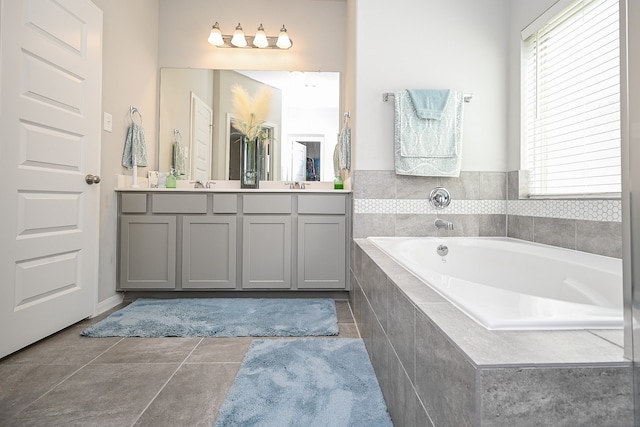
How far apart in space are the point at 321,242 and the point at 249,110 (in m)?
1.38

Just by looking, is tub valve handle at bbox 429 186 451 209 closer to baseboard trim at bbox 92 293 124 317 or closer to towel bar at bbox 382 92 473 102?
towel bar at bbox 382 92 473 102

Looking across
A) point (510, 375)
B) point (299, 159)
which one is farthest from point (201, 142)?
point (510, 375)

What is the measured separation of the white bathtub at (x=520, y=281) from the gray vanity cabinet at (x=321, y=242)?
1.42 feet

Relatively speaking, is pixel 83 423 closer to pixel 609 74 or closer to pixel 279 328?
pixel 279 328

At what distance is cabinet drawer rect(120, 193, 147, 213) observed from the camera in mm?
2377

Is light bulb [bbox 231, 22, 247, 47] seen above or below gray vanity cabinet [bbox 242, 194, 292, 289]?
→ above

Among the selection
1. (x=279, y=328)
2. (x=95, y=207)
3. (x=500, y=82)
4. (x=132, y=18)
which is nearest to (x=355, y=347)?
(x=279, y=328)

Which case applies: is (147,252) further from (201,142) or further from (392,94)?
(392,94)

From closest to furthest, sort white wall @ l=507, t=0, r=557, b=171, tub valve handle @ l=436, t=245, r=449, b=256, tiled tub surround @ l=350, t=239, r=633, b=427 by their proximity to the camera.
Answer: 1. tiled tub surround @ l=350, t=239, r=633, b=427
2. tub valve handle @ l=436, t=245, r=449, b=256
3. white wall @ l=507, t=0, r=557, b=171

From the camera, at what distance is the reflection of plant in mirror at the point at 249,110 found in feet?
9.53

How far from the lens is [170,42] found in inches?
116

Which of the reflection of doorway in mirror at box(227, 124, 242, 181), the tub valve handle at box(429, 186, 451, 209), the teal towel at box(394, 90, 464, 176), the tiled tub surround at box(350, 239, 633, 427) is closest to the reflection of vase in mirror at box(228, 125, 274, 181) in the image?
the reflection of doorway in mirror at box(227, 124, 242, 181)

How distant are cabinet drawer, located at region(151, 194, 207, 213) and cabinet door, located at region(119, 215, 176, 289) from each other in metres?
0.07

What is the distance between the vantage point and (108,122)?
7.35 feet
